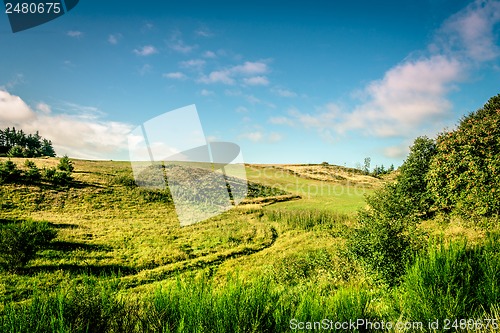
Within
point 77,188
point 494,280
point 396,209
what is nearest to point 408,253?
point 396,209

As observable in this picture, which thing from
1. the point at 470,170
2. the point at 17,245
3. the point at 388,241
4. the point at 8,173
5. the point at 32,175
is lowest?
the point at 17,245

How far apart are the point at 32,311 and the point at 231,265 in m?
23.8

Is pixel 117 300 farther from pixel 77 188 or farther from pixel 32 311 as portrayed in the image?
pixel 77 188

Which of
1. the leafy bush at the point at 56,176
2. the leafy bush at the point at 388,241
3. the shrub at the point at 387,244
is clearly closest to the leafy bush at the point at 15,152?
the leafy bush at the point at 56,176

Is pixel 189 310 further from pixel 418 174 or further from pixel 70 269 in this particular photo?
pixel 418 174

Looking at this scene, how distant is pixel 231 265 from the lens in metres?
25.4

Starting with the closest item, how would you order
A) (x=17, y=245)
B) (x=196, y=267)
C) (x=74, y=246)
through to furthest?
1. (x=17, y=245)
2. (x=196, y=267)
3. (x=74, y=246)

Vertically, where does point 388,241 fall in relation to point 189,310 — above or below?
below

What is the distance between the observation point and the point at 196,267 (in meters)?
24.7

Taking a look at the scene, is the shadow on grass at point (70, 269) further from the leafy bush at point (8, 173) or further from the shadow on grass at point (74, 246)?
the leafy bush at point (8, 173)

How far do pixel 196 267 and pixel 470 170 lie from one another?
80.9ft

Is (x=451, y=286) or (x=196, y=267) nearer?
(x=451, y=286)

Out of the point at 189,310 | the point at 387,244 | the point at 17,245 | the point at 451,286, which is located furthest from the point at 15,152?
the point at 451,286

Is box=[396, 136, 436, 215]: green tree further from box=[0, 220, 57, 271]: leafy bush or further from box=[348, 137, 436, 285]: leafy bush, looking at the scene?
box=[0, 220, 57, 271]: leafy bush
